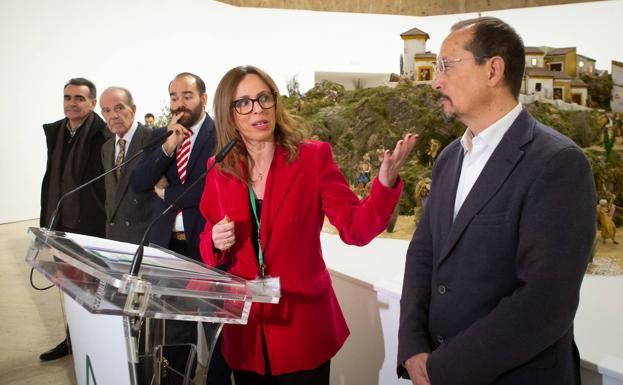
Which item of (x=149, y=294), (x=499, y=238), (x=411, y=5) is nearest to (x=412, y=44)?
(x=411, y=5)

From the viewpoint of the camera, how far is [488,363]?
43.8 inches

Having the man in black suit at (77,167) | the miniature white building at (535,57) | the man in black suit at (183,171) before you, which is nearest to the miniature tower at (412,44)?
the miniature white building at (535,57)

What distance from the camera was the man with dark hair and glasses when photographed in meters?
1.07

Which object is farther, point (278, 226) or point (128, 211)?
point (128, 211)

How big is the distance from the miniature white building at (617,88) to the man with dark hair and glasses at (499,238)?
238cm

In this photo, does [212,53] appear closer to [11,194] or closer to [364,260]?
[11,194]

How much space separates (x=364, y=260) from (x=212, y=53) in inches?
243

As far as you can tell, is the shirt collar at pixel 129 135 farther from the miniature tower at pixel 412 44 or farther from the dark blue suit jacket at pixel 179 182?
the miniature tower at pixel 412 44

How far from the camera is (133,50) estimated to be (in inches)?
316

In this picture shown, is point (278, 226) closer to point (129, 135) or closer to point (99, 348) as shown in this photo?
point (99, 348)

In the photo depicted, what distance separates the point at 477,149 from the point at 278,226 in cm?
61

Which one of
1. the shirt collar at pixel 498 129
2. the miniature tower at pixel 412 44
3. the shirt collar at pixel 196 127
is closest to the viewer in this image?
the shirt collar at pixel 498 129

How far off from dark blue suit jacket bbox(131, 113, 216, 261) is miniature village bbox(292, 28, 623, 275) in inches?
24.1

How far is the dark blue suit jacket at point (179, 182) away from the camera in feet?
7.93
